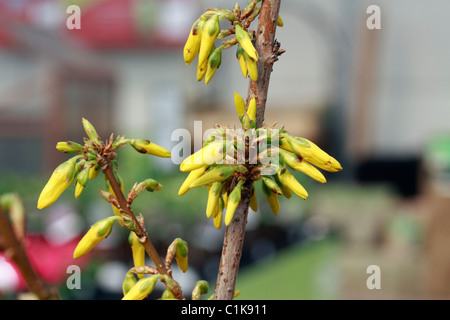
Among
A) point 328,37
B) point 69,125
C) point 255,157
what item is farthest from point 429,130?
point 255,157

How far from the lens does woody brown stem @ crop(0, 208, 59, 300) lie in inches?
13.7

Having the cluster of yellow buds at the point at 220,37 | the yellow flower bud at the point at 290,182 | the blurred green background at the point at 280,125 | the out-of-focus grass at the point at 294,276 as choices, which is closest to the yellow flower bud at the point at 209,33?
the cluster of yellow buds at the point at 220,37

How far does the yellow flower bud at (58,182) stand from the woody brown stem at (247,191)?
4.5 inches

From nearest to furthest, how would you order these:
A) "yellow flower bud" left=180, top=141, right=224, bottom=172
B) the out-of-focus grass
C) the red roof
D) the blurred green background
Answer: "yellow flower bud" left=180, top=141, right=224, bottom=172
the out-of-focus grass
the blurred green background
the red roof

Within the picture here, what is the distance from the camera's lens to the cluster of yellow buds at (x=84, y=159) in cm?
36

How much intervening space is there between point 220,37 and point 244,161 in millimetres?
89

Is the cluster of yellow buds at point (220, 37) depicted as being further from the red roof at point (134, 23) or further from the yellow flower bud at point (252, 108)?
the red roof at point (134, 23)

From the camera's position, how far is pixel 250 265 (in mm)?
2766

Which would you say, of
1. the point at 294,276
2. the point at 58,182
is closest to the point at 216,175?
the point at 58,182

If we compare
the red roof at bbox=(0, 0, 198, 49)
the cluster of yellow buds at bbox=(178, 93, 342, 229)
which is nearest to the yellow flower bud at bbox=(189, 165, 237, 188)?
the cluster of yellow buds at bbox=(178, 93, 342, 229)

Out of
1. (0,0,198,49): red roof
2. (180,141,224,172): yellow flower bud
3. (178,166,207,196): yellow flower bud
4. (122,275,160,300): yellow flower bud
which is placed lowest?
(122,275,160,300): yellow flower bud

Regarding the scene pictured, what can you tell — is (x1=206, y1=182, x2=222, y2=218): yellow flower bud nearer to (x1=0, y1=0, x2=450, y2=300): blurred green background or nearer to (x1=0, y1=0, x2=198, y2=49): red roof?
(x1=0, y1=0, x2=450, y2=300): blurred green background

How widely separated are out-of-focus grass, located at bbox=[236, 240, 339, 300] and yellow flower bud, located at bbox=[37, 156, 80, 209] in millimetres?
1945

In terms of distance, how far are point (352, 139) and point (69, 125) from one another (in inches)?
91.8
